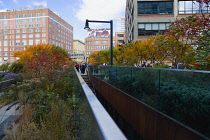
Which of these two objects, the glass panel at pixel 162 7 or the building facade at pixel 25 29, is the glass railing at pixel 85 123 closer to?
the glass panel at pixel 162 7

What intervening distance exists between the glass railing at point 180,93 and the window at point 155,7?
99.4ft

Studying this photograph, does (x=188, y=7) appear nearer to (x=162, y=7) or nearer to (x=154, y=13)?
(x=162, y=7)

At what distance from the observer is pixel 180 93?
4457 mm

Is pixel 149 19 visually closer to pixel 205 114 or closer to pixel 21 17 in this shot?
pixel 205 114

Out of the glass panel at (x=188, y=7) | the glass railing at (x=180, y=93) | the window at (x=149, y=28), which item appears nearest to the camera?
the glass railing at (x=180, y=93)

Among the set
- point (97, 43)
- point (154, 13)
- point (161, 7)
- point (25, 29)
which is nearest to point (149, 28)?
point (154, 13)

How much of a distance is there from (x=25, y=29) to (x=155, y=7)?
80891 mm

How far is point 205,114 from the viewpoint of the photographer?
3744 millimetres

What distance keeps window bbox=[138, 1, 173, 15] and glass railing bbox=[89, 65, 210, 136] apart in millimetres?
30297

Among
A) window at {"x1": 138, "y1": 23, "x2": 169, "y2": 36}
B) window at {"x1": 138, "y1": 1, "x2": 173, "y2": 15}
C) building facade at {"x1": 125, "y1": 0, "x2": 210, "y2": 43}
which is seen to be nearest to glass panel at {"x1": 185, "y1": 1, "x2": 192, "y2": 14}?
building facade at {"x1": 125, "y1": 0, "x2": 210, "y2": 43}

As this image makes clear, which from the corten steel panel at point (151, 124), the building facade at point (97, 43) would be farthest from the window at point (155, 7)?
the building facade at point (97, 43)

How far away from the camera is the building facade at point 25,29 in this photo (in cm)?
9588

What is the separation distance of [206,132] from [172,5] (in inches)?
1363

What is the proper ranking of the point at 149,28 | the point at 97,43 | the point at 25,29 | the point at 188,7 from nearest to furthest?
the point at 188,7 → the point at 149,28 → the point at 25,29 → the point at 97,43
